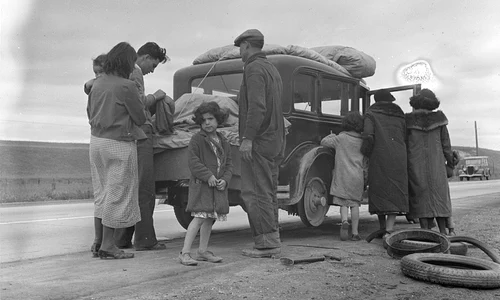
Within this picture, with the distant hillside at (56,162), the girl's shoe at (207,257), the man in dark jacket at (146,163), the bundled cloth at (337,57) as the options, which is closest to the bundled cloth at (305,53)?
the bundled cloth at (337,57)

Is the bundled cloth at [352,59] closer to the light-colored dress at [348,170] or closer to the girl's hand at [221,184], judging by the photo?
the light-colored dress at [348,170]

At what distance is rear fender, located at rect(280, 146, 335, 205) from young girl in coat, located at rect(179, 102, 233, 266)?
5.09 feet

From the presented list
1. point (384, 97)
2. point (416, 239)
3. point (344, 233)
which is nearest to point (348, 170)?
point (344, 233)

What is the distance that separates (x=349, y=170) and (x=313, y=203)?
0.64m

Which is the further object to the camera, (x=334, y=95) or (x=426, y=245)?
(x=334, y=95)

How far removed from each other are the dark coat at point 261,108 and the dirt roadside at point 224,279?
3.77ft

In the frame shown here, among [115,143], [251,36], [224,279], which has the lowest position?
[224,279]

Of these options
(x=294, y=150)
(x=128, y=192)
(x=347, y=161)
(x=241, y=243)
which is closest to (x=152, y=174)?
(x=128, y=192)

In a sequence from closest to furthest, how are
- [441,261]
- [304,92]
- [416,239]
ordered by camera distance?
[441,261]
[416,239]
[304,92]

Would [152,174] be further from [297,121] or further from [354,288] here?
[354,288]

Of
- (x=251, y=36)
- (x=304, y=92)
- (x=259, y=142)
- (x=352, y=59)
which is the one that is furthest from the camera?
(x=352, y=59)

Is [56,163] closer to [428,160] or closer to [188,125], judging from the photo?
[188,125]

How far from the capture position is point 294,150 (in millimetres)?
7160

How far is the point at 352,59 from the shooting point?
8547mm
